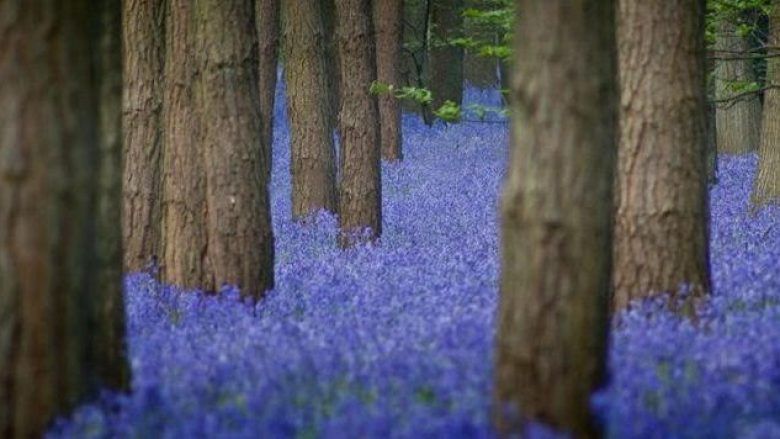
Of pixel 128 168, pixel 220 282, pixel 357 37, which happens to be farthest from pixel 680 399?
pixel 357 37

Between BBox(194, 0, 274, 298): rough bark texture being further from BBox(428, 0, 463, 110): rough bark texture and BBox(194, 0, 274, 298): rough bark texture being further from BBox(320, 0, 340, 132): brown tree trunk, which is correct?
BBox(428, 0, 463, 110): rough bark texture

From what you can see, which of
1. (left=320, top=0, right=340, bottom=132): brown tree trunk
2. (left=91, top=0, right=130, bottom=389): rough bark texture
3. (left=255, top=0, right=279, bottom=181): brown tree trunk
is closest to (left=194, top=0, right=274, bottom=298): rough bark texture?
(left=91, top=0, right=130, bottom=389): rough bark texture

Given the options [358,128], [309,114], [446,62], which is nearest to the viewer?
[358,128]

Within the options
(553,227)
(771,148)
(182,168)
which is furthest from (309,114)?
(553,227)

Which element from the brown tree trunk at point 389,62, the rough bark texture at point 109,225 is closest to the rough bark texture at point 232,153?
the rough bark texture at point 109,225

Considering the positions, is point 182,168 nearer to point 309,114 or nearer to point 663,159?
point 663,159

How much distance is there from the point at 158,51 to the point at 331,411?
7143 mm

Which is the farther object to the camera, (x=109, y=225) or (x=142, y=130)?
(x=142, y=130)

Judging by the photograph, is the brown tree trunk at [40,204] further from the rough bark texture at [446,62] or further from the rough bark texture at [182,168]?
the rough bark texture at [446,62]

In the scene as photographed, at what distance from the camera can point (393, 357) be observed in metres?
6.47

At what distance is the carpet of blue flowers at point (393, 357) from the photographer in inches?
208

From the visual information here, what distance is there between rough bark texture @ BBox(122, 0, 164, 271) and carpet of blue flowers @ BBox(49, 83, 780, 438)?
81 centimetres

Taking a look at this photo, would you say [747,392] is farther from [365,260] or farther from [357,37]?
[357,37]

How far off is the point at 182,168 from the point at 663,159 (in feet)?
14.0
